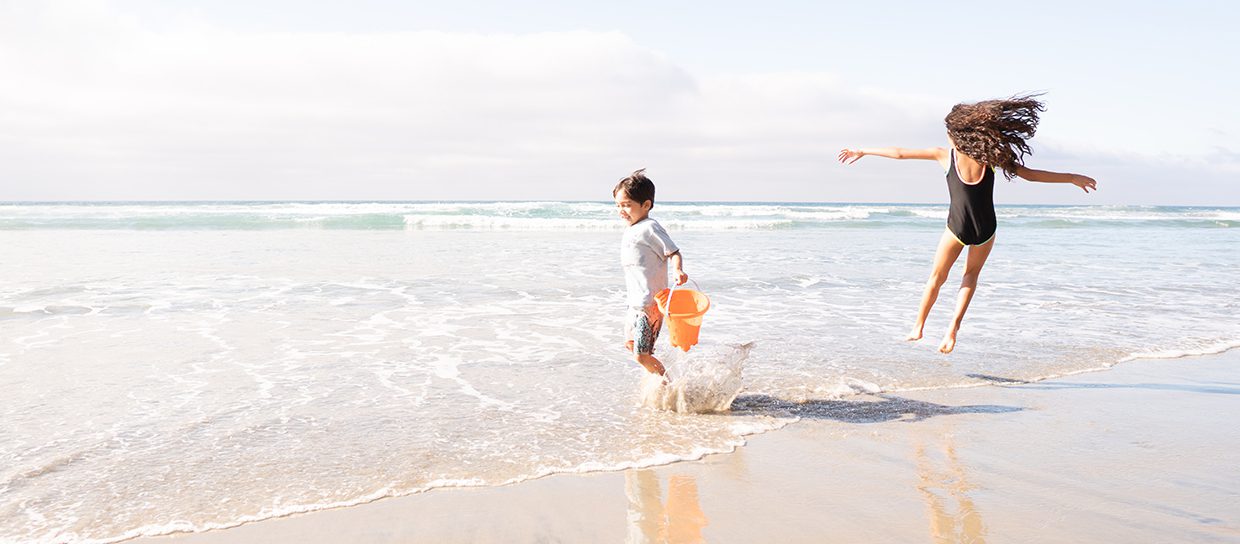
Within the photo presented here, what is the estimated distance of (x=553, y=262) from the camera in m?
17.0

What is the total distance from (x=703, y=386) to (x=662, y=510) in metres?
1.88

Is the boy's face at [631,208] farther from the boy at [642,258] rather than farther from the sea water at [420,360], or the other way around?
the sea water at [420,360]

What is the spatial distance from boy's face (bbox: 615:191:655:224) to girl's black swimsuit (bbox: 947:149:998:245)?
203 centimetres

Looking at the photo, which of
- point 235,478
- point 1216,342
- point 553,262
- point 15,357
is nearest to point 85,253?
point 553,262

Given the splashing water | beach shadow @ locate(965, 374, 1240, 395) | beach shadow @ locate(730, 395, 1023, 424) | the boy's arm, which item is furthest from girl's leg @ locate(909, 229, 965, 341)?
the boy's arm

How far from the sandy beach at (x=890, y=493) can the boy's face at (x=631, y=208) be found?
169 centimetres

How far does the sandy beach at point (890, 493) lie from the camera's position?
3570 millimetres

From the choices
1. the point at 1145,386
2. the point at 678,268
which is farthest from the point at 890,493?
the point at 1145,386

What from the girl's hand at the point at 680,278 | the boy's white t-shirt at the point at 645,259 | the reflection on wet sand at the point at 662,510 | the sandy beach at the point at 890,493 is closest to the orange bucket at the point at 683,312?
the boy's white t-shirt at the point at 645,259

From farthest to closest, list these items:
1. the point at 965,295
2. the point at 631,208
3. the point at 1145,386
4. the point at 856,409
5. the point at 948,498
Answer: the point at 1145,386, the point at 965,295, the point at 856,409, the point at 631,208, the point at 948,498

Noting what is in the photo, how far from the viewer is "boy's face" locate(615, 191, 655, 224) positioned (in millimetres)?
5500

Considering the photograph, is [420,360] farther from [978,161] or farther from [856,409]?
[978,161]

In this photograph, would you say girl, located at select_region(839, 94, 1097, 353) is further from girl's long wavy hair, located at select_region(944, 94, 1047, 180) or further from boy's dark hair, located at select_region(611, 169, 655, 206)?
boy's dark hair, located at select_region(611, 169, 655, 206)

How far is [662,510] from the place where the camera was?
3836 mm
